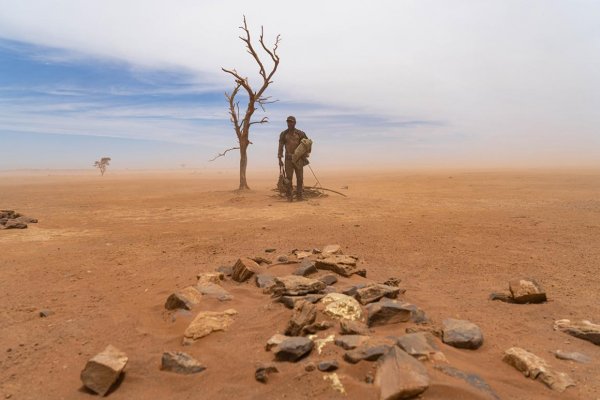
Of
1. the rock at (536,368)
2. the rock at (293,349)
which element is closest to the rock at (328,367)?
the rock at (293,349)

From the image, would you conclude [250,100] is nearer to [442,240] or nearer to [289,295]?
[442,240]

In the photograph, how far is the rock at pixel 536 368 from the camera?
2527 mm

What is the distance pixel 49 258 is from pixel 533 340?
655cm

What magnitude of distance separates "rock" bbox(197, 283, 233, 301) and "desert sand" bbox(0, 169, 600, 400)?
102 mm

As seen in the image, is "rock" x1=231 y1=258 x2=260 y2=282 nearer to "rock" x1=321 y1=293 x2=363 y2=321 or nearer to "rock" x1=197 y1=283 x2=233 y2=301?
"rock" x1=197 y1=283 x2=233 y2=301

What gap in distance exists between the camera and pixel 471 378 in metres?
2.51

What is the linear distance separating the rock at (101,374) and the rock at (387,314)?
197 centimetres

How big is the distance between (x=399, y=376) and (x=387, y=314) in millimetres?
1001

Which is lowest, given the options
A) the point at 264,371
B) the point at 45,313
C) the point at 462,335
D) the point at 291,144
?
the point at 45,313

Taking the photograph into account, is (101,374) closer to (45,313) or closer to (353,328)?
(45,313)

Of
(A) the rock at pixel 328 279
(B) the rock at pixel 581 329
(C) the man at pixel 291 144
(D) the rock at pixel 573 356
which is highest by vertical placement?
(C) the man at pixel 291 144

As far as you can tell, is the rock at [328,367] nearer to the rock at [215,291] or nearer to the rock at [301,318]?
the rock at [301,318]

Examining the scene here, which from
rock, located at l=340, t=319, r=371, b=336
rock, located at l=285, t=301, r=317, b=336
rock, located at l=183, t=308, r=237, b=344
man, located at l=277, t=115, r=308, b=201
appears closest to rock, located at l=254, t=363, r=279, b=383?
rock, located at l=285, t=301, r=317, b=336

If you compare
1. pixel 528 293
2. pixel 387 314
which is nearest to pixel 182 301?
pixel 387 314
